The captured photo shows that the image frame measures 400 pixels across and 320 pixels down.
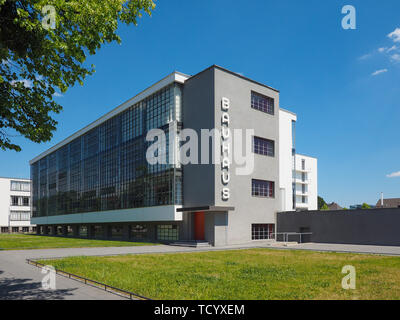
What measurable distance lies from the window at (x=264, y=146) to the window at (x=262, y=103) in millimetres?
3705

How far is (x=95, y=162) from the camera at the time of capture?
181 feet

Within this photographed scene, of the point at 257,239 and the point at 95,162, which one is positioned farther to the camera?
the point at 95,162

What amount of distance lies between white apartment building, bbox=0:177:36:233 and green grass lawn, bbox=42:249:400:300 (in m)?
99.9

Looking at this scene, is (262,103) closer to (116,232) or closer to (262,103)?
(262,103)

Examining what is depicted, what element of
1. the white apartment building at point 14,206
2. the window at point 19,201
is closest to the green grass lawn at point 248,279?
the white apartment building at point 14,206

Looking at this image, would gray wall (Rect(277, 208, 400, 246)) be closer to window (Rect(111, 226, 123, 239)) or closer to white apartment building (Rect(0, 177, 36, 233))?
window (Rect(111, 226, 123, 239))

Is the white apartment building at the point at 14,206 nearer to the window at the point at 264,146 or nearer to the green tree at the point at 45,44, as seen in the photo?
the window at the point at 264,146

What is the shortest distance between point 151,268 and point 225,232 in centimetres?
1768

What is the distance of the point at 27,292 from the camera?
437 inches

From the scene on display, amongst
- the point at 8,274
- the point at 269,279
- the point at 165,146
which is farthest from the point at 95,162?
the point at 269,279

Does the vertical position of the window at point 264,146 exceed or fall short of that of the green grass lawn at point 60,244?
it exceeds it

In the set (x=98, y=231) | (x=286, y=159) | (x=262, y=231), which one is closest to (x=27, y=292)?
(x=262, y=231)

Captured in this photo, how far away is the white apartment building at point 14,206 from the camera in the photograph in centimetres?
10269
